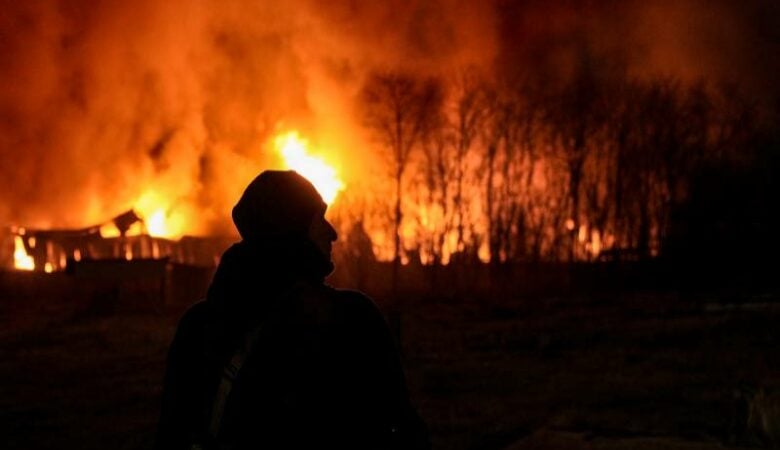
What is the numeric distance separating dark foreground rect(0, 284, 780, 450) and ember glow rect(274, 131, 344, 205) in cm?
2256

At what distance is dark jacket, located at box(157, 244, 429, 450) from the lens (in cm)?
228

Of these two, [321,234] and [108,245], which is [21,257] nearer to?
[108,245]

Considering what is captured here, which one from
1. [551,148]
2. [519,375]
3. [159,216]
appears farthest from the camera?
[159,216]

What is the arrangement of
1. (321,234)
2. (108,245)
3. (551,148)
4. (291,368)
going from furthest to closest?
1. (551,148)
2. (108,245)
3. (321,234)
4. (291,368)

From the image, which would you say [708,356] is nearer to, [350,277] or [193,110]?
[350,277]

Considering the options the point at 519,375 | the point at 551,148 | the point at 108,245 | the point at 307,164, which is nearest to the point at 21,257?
the point at 108,245

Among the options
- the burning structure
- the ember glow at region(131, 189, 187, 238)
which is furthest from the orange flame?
the ember glow at region(131, 189, 187, 238)

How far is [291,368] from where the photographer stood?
2291 mm

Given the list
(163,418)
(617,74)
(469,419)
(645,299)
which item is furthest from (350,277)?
(163,418)

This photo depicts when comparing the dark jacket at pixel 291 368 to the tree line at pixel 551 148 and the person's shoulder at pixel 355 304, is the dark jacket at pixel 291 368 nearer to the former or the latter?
the person's shoulder at pixel 355 304

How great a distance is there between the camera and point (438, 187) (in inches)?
1806

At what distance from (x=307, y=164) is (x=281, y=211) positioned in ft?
153

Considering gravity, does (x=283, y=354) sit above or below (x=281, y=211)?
below

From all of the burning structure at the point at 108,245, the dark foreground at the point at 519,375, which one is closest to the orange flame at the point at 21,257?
the burning structure at the point at 108,245
